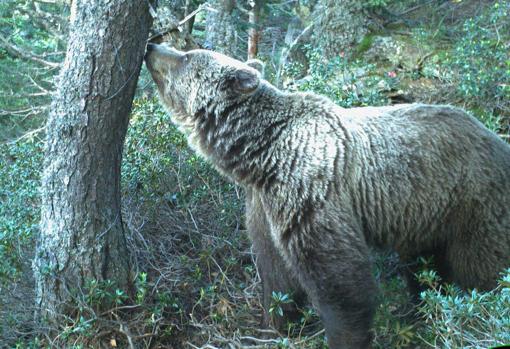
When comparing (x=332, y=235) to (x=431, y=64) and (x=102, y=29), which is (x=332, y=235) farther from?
(x=431, y=64)

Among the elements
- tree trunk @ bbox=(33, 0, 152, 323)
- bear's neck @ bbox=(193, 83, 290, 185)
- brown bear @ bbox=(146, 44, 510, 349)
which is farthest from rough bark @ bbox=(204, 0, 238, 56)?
bear's neck @ bbox=(193, 83, 290, 185)

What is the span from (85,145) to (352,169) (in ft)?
6.77

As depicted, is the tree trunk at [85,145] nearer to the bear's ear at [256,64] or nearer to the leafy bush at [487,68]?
the bear's ear at [256,64]

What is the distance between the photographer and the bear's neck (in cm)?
449

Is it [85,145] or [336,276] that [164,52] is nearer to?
[85,145]

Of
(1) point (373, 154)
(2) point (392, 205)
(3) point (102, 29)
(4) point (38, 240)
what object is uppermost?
(3) point (102, 29)

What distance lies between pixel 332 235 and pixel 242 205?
212 centimetres

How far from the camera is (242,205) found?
20.1 feet

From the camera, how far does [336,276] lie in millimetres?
4078

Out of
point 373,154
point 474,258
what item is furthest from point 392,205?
point 474,258

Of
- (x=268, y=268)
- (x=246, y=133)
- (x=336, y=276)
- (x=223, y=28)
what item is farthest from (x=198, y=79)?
(x=223, y=28)

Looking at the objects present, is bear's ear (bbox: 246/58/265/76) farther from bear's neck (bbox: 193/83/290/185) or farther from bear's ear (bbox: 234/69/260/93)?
bear's ear (bbox: 234/69/260/93)

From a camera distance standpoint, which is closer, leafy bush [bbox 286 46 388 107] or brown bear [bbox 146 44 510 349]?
brown bear [bbox 146 44 510 349]

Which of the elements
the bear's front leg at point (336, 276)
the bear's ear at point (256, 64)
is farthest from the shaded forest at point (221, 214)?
the bear's ear at point (256, 64)
